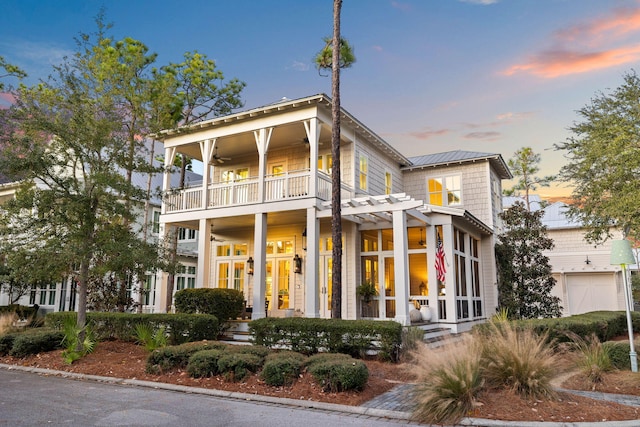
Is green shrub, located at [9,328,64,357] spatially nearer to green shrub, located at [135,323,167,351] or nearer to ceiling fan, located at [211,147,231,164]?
green shrub, located at [135,323,167,351]

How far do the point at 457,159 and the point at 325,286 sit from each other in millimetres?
8089

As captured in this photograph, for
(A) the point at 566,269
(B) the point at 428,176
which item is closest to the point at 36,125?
(B) the point at 428,176

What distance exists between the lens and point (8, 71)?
14.2 meters

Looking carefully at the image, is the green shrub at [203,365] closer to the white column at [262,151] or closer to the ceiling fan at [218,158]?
the white column at [262,151]

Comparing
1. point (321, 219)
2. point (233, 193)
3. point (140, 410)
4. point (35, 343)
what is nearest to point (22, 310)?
point (35, 343)

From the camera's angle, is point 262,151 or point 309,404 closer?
point 309,404

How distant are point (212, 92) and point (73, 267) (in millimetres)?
11512

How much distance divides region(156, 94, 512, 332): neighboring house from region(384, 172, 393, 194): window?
0.05 metres

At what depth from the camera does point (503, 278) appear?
55.7ft

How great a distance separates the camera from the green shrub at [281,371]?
6750 mm

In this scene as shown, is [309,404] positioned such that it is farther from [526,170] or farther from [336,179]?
[526,170]

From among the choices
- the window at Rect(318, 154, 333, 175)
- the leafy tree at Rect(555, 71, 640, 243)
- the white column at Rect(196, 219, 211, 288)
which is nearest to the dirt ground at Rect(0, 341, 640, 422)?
the white column at Rect(196, 219, 211, 288)

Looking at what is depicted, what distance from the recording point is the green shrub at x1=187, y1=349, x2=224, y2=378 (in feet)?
24.3

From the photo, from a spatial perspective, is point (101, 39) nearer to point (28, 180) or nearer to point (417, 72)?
point (28, 180)
